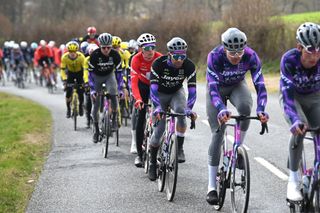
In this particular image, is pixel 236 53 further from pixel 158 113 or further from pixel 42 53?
pixel 42 53

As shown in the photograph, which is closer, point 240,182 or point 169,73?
point 240,182

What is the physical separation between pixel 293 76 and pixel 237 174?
1.27 meters

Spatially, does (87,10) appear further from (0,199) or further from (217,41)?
(0,199)

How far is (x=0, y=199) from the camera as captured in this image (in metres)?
8.00

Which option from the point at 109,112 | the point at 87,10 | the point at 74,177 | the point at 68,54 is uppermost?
the point at 87,10

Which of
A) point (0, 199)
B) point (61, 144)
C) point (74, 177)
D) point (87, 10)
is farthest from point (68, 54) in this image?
point (87, 10)

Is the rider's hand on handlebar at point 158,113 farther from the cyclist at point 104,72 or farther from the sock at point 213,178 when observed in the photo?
the cyclist at point 104,72

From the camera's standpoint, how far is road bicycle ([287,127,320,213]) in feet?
18.4

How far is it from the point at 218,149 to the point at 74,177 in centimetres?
312

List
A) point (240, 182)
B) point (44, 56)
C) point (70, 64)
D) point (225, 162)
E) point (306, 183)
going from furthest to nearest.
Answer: point (44, 56) → point (70, 64) → point (225, 162) → point (240, 182) → point (306, 183)

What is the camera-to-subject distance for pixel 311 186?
570 centimetres

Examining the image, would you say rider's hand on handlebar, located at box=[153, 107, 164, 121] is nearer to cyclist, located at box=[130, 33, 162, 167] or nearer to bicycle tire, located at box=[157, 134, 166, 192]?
bicycle tire, located at box=[157, 134, 166, 192]

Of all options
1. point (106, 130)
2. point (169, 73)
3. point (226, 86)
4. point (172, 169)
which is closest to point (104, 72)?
point (106, 130)

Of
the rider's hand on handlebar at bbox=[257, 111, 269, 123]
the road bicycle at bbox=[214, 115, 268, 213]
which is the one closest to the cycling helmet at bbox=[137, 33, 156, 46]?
the road bicycle at bbox=[214, 115, 268, 213]
